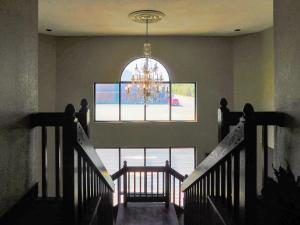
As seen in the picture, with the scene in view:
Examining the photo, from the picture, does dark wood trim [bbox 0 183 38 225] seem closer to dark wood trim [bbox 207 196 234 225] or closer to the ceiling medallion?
dark wood trim [bbox 207 196 234 225]

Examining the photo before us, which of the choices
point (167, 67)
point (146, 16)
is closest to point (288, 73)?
point (146, 16)

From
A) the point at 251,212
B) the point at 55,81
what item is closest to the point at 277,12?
the point at 251,212

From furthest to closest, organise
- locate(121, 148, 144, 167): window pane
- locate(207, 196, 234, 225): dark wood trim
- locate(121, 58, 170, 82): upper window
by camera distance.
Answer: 1. locate(121, 148, 144, 167): window pane
2. locate(121, 58, 170, 82): upper window
3. locate(207, 196, 234, 225): dark wood trim

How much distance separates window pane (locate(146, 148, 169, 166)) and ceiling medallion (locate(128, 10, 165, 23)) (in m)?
3.70

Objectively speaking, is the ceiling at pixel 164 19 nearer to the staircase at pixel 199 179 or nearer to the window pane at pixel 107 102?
the window pane at pixel 107 102


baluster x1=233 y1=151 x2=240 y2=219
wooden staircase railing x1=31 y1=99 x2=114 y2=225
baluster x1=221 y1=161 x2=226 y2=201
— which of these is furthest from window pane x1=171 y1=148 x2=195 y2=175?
baluster x1=233 y1=151 x2=240 y2=219

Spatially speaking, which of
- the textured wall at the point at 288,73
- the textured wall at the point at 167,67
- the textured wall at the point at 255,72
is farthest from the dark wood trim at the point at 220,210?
the textured wall at the point at 167,67

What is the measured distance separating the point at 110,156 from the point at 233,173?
7.10 metres

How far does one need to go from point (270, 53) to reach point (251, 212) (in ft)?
21.4

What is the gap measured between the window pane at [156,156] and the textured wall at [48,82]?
254 centimetres

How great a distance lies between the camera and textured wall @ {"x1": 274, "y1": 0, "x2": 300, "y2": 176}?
7.11ft

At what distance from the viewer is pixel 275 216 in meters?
1.50

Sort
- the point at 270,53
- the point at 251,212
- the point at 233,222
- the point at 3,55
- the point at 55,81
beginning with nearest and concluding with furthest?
the point at 251,212
the point at 233,222
the point at 3,55
the point at 270,53
the point at 55,81

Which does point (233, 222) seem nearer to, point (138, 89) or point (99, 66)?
point (138, 89)
